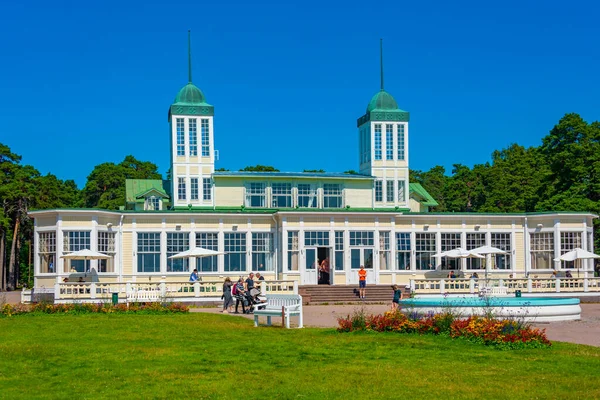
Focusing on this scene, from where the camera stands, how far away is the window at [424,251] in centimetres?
4484

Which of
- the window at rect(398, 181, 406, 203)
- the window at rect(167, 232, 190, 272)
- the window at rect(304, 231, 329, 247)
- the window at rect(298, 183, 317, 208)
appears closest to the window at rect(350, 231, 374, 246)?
the window at rect(304, 231, 329, 247)

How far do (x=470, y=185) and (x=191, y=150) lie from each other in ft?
120

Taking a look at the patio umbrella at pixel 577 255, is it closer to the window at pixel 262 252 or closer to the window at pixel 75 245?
the window at pixel 262 252

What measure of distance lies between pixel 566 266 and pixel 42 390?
36229 millimetres

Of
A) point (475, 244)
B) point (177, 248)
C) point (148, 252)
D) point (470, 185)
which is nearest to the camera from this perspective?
point (148, 252)

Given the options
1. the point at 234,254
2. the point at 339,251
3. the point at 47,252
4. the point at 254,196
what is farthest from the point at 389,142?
the point at 47,252

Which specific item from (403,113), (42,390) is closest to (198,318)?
(42,390)

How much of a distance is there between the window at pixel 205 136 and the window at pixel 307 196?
5725 mm

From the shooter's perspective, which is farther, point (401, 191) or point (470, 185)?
point (470, 185)

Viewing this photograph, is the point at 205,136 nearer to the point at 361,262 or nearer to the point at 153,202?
the point at 153,202

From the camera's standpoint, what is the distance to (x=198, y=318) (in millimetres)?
25453

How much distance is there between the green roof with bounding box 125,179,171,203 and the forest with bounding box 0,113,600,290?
10623 mm

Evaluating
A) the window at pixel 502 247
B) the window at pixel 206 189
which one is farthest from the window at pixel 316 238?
the window at pixel 502 247

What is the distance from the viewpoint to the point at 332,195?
48.5 metres
